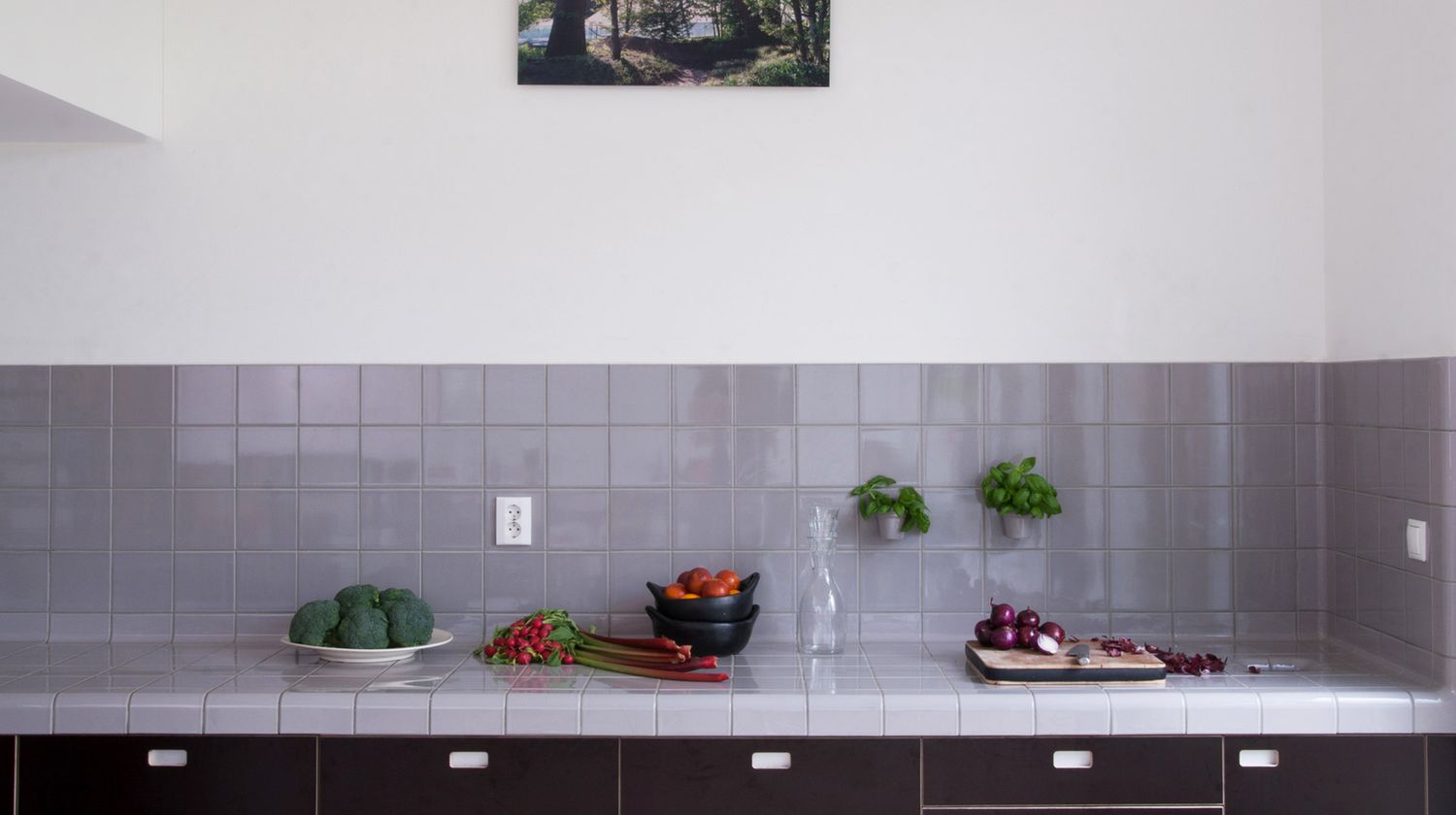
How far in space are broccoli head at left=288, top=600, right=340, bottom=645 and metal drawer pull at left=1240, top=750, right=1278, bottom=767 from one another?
1.84 metres

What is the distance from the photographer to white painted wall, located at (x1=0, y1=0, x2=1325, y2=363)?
2475 mm

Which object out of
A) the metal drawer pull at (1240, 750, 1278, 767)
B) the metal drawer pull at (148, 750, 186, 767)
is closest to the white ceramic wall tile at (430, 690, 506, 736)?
the metal drawer pull at (148, 750, 186, 767)

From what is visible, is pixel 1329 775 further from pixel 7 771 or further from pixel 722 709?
pixel 7 771

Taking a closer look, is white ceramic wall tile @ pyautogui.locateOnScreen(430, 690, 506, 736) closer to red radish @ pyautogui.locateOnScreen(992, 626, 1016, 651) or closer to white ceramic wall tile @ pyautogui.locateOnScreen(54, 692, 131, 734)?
white ceramic wall tile @ pyautogui.locateOnScreen(54, 692, 131, 734)

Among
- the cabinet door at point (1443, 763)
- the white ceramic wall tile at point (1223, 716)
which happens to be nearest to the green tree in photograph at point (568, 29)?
the white ceramic wall tile at point (1223, 716)

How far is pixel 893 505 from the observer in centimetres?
240

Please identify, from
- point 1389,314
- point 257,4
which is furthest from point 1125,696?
point 257,4

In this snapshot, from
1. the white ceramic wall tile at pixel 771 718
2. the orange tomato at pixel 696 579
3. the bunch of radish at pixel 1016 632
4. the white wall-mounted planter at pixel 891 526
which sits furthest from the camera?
the white wall-mounted planter at pixel 891 526

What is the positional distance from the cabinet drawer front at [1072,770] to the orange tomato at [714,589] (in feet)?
1.74

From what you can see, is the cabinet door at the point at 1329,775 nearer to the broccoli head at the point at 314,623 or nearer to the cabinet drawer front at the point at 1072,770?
the cabinet drawer front at the point at 1072,770

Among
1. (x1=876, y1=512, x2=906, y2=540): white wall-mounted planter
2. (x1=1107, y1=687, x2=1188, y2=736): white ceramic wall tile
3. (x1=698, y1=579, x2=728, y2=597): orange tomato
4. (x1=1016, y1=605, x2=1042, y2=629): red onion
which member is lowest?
(x1=1107, y1=687, x2=1188, y2=736): white ceramic wall tile

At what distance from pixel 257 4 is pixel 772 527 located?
1736 millimetres

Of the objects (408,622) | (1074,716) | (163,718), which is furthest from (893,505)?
(163,718)

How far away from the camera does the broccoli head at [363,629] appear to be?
2184 mm
